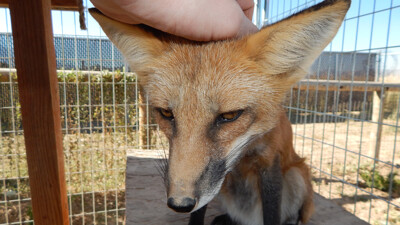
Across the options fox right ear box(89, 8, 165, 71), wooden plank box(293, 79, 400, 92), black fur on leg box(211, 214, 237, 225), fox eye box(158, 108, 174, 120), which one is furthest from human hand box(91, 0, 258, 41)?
wooden plank box(293, 79, 400, 92)

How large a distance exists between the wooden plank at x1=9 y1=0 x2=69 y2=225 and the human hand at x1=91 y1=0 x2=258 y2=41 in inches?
19.8

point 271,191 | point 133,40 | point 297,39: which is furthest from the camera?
point 271,191

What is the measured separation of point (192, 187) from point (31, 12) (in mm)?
1006

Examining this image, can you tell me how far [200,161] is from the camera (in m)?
0.72

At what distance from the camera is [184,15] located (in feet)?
2.43

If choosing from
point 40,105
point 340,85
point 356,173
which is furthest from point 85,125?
point 356,173

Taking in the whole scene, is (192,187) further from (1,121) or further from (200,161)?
(1,121)

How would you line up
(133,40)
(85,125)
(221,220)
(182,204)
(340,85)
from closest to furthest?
(182,204)
(133,40)
(221,220)
(340,85)
(85,125)

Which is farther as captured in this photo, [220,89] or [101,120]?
[101,120]

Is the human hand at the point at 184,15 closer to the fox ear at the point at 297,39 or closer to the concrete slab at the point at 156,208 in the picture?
the fox ear at the point at 297,39

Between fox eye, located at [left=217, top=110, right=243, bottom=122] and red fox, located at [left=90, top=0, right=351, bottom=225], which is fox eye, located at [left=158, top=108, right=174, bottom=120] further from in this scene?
fox eye, located at [left=217, top=110, right=243, bottom=122]

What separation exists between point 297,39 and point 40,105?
109cm

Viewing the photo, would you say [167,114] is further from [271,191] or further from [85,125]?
[85,125]

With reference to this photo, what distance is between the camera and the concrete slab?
4.33 feet
